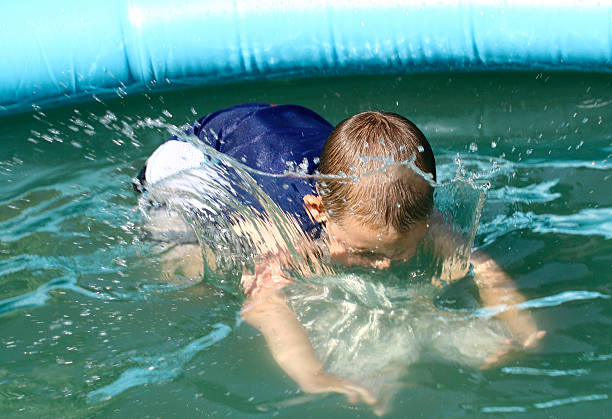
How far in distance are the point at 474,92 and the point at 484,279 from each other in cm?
147

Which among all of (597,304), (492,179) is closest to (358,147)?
(597,304)

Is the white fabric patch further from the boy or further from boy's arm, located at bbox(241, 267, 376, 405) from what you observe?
boy's arm, located at bbox(241, 267, 376, 405)

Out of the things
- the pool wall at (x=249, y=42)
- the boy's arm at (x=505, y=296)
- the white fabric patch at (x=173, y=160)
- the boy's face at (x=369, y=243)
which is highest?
the pool wall at (x=249, y=42)

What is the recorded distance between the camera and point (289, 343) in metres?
1.88

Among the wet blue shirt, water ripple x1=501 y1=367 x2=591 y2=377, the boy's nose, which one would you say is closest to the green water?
water ripple x1=501 y1=367 x2=591 y2=377

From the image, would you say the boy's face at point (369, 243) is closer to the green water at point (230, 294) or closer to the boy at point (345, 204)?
the boy at point (345, 204)

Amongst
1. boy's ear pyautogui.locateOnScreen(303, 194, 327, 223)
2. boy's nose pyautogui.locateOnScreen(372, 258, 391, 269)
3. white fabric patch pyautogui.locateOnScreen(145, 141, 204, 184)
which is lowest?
boy's nose pyautogui.locateOnScreen(372, 258, 391, 269)

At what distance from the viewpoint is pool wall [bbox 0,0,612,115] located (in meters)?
3.22

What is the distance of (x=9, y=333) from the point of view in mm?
2004

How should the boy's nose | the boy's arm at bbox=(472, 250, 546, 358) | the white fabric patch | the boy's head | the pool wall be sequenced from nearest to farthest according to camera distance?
the boy's head < the boy's arm at bbox=(472, 250, 546, 358) < the boy's nose < the white fabric patch < the pool wall

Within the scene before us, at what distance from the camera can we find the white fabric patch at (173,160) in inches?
89.4

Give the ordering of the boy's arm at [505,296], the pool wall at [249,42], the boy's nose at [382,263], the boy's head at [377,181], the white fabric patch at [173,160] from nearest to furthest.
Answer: the boy's head at [377,181], the boy's arm at [505,296], the boy's nose at [382,263], the white fabric patch at [173,160], the pool wall at [249,42]

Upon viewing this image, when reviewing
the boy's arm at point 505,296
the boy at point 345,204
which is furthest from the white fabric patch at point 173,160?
the boy's arm at point 505,296

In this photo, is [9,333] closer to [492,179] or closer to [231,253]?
[231,253]
